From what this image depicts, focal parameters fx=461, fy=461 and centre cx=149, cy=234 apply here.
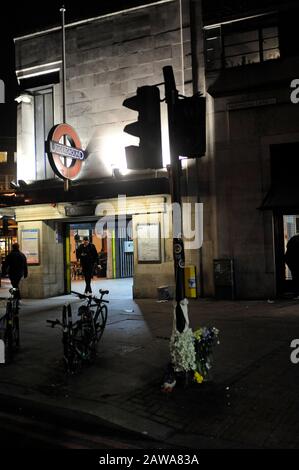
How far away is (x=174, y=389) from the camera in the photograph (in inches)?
242

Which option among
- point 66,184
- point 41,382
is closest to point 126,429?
point 41,382

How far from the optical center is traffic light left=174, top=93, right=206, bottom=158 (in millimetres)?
6047

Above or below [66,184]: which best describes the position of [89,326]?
below

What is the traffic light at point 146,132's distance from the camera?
5.64 metres

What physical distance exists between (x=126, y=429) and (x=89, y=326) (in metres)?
2.98

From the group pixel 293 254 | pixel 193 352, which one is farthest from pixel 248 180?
pixel 193 352

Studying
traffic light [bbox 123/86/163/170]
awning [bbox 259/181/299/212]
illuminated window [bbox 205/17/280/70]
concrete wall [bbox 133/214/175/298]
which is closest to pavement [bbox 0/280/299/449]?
traffic light [bbox 123/86/163/170]

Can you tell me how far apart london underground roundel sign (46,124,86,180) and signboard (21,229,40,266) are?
285cm

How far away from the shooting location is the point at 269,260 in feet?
45.9

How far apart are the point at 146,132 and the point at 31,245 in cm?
1214

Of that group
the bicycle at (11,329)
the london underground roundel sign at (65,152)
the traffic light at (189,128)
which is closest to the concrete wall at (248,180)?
the london underground roundel sign at (65,152)

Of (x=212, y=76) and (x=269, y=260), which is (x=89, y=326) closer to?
(x=269, y=260)

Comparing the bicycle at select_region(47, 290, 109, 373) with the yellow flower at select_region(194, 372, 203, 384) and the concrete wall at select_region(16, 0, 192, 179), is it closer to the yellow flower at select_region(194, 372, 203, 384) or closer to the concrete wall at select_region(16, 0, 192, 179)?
the yellow flower at select_region(194, 372, 203, 384)

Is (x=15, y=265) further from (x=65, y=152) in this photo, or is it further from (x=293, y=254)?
(x=293, y=254)
